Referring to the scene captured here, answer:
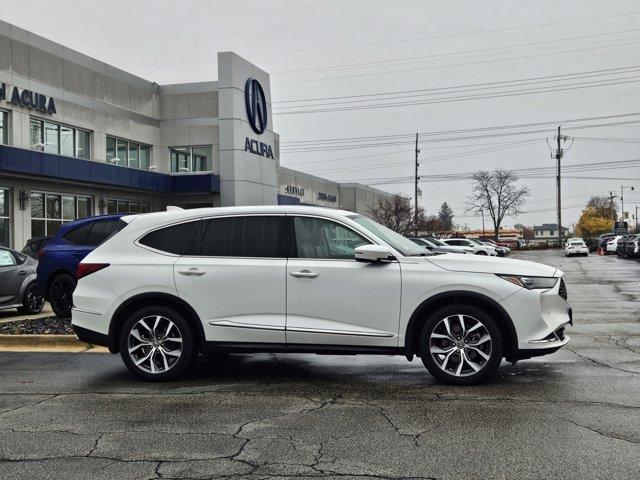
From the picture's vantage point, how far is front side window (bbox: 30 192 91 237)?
83.0ft

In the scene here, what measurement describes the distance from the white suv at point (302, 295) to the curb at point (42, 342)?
2507mm

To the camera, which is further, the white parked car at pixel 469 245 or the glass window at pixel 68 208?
the white parked car at pixel 469 245

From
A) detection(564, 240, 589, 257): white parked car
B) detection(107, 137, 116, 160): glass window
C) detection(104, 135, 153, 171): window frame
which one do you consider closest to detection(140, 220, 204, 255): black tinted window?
detection(104, 135, 153, 171): window frame

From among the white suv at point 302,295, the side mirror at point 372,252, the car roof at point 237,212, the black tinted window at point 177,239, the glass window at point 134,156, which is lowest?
the white suv at point 302,295

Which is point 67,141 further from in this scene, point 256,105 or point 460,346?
point 460,346

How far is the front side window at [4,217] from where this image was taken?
2367 centimetres

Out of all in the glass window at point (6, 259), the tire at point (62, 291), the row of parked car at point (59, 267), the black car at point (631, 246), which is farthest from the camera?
the black car at point (631, 246)

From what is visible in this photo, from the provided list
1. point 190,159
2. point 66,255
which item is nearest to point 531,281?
point 66,255

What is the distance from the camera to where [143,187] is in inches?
1188

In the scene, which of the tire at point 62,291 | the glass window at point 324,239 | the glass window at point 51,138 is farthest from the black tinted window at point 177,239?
the glass window at point 51,138

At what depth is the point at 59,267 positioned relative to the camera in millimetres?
11961

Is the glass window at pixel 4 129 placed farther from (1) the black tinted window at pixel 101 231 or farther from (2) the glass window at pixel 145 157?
(1) the black tinted window at pixel 101 231

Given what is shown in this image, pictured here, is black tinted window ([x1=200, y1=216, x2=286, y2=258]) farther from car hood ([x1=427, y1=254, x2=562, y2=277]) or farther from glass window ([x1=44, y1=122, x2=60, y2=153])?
glass window ([x1=44, y1=122, x2=60, y2=153])

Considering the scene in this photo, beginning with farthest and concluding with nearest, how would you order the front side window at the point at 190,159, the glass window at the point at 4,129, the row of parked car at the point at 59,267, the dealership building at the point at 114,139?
1. the front side window at the point at 190,159
2. the dealership building at the point at 114,139
3. the glass window at the point at 4,129
4. the row of parked car at the point at 59,267
